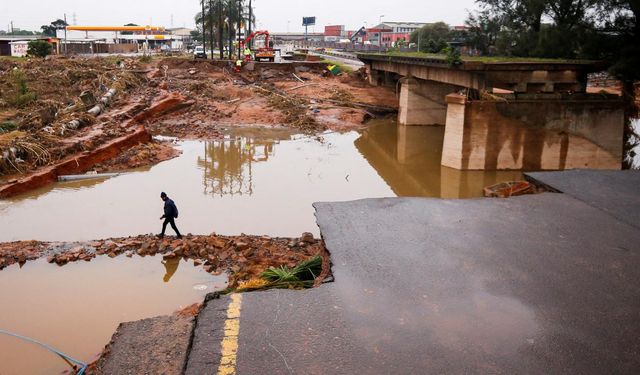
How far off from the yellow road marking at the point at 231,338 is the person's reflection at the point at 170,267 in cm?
448

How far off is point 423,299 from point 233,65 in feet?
148

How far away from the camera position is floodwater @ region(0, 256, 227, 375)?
7.55 m

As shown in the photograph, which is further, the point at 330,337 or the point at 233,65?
the point at 233,65

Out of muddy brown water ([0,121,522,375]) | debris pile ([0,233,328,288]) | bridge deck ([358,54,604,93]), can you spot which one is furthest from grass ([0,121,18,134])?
bridge deck ([358,54,604,93])

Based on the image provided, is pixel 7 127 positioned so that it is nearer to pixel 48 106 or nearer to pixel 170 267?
pixel 48 106

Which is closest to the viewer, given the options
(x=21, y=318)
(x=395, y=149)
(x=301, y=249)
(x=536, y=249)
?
(x=536, y=249)

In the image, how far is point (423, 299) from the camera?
5.81 meters

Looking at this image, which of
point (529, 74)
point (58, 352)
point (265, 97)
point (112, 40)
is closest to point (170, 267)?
point (58, 352)

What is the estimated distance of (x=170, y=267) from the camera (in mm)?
10477

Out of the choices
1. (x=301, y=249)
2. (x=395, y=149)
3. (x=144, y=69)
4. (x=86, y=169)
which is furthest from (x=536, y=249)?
(x=144, y=69)

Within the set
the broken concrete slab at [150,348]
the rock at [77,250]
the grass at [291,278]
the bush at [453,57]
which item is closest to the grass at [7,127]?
the rock at [77,250]

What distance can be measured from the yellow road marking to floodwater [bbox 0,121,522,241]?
718 centimetres

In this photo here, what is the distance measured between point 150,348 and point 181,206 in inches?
412

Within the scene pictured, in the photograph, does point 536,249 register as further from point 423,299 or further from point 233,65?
point 233,65
